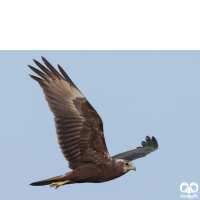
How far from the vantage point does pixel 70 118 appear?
8641 millimetres

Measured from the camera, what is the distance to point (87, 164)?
8.75m

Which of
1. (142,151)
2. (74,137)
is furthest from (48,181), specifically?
(142,151)

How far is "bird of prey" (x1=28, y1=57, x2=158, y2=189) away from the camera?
857 centimetres

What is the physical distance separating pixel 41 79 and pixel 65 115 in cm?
89

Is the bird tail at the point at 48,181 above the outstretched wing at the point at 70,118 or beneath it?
beneath

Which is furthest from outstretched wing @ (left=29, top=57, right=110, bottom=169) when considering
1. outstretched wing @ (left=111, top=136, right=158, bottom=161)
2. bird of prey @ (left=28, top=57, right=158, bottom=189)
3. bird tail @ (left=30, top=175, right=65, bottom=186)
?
outstretched wing @ (left=111, top=136, right=158, bottom=161)

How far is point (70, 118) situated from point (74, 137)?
16.1 inches

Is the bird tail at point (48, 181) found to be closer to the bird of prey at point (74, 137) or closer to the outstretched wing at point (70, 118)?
the bird of prey at point (74, 137)

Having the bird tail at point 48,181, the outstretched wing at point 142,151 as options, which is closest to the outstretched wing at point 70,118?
the bird tail at point 48,181

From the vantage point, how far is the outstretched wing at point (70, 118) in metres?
8.55

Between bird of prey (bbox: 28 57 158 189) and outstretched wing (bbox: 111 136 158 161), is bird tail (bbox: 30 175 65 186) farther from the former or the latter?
outstretched wing (bbox: 111 136 158 161)

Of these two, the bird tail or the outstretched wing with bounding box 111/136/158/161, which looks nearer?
the bird tail

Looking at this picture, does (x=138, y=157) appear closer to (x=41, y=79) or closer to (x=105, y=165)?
(x=105, y=165)

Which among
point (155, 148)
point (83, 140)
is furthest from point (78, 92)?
point (155, 148)
